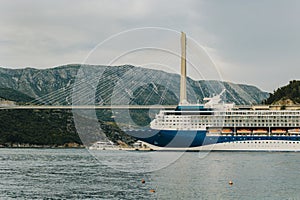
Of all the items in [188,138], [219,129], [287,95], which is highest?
[287,95]

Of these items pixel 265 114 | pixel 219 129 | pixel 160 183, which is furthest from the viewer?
pixel 265 114

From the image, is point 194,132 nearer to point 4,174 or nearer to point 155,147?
point 155,147

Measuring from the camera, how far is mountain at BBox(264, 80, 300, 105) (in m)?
127

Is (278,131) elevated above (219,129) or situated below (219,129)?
below

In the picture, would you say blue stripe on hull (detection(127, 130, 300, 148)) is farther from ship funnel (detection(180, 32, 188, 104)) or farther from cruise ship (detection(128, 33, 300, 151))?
ship funnel (detection(180, 32, 188, 104))

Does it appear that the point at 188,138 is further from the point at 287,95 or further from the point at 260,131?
the point at 287,95

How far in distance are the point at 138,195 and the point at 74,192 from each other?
155 inches

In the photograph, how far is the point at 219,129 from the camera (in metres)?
86.1

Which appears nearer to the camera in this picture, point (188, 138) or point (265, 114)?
point (188, 138)

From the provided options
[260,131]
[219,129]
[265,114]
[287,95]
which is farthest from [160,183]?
[287,95]

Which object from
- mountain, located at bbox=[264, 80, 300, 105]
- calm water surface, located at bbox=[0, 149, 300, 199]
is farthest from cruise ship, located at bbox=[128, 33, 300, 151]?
mountain, located at bbox=[264, 80, 300, 105]

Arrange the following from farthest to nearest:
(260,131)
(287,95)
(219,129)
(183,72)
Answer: (287,95)
(183,72)
(219,129)
(260,131)

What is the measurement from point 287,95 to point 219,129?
5013 centimetres

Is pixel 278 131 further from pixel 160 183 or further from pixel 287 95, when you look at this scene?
pixel 160 183
